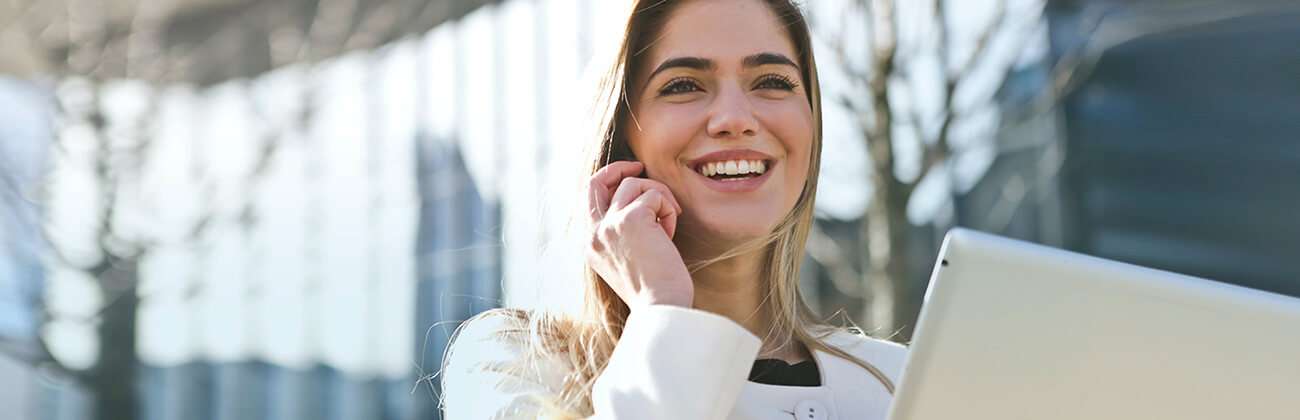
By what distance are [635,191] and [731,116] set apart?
12 centimetres

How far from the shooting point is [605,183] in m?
1.34

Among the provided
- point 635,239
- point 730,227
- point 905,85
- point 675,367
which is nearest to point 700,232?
point 730,227

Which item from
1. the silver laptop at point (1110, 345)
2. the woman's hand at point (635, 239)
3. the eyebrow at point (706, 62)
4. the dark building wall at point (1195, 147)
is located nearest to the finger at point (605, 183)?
the woman's hand at point (635, 239)

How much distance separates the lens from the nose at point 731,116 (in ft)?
4.35

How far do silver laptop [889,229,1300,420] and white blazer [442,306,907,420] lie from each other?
0.32m

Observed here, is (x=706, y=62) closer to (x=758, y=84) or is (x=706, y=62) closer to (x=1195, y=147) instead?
(x=758, y=84)

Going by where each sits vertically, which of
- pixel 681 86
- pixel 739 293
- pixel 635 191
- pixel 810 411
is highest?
pixel 681 86

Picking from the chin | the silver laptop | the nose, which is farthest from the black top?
the silver laptop

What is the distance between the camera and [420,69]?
288 inches

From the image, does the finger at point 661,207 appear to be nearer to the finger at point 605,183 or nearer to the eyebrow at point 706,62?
the finger at point 605,183

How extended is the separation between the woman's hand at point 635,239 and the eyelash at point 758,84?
88 mm

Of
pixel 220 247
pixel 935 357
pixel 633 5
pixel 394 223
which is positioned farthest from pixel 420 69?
pixel 935 357

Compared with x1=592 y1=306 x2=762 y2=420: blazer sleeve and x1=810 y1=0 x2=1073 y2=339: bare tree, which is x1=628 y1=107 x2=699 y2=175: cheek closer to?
x1=592 y1=306 x2=762 y2=420: blazer sleeve

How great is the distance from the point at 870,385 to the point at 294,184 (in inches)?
259
